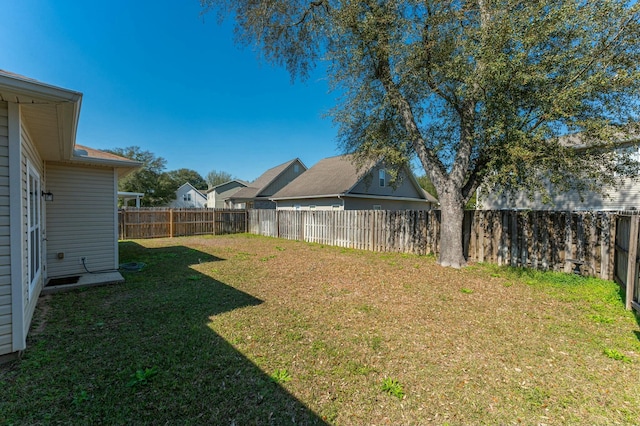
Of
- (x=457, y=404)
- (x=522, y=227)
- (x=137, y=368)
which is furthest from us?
(x=522, y=227)

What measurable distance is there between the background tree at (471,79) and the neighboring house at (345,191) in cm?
437

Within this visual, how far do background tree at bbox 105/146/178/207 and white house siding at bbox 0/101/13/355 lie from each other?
37508 mm

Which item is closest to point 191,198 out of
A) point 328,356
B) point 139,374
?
point 139,374

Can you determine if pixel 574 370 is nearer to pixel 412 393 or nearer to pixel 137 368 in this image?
pixel 412 393

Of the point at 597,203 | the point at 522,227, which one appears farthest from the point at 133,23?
the point at 597,203

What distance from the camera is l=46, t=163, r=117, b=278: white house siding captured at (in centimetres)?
607

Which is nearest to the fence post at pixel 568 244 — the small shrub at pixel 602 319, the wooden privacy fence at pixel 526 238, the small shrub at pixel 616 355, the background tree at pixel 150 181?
the wooden privacy fence at pixel 526 238

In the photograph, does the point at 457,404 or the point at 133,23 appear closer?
the point at 457,404

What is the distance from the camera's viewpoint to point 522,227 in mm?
7270

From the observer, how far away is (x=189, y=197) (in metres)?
37.8

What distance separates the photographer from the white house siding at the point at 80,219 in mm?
6066

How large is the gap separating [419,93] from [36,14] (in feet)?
30.0

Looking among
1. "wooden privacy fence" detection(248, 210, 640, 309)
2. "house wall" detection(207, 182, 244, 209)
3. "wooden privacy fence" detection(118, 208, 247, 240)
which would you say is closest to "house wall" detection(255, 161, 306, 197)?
"wooden privacy fence" detection(118, 208, 247, 240)

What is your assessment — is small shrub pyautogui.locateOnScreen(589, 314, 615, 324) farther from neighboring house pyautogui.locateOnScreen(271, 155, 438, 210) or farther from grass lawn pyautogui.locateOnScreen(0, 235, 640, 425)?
neighboring house pyautogui.locateOnScreen(271, 155, 438, 210)
